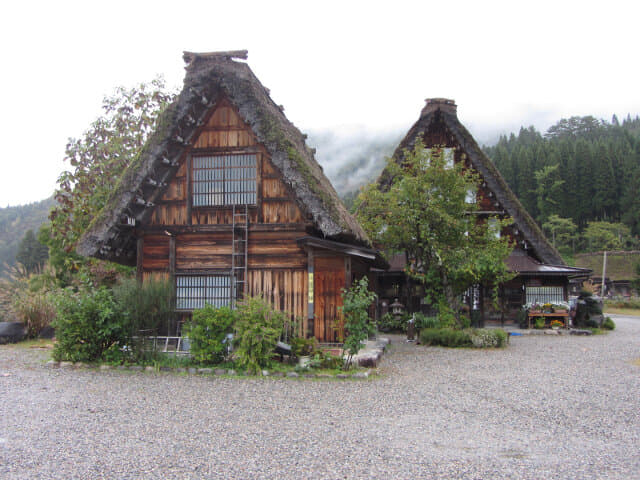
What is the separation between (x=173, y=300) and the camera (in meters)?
11.3

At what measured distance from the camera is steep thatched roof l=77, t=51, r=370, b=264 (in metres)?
10.5

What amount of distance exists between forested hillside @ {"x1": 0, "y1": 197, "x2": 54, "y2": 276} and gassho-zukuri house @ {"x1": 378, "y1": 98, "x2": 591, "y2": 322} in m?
57.2

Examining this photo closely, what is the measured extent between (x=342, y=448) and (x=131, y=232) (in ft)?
28.5

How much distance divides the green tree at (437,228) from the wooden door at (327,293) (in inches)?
138

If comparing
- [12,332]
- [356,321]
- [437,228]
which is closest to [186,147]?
[356,321]

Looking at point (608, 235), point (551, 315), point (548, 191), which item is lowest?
point (551, 315)

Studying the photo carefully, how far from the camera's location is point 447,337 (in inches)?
563

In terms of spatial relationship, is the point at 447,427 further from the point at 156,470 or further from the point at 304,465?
the point at 156,470

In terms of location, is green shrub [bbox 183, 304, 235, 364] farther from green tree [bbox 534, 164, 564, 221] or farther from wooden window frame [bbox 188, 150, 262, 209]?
green tree [bbox 534, 164, 564, 221]

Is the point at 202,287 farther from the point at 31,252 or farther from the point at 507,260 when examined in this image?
the point at 31,252

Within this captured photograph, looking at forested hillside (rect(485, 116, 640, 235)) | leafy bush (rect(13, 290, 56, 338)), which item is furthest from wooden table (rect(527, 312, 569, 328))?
forested hillside (rect(485, 116, 640, 235))

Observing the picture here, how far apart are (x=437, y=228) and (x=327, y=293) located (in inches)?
175

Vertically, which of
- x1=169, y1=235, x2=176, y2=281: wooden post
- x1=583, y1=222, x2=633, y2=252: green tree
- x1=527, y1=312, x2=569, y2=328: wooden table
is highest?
x1=583, y1=222, x2=633, y2=252: green tree

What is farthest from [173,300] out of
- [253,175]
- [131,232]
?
[253,175]
